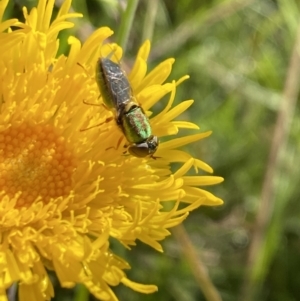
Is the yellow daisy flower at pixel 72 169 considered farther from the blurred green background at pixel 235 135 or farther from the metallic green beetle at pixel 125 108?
the blurred green background at pixel 235 135

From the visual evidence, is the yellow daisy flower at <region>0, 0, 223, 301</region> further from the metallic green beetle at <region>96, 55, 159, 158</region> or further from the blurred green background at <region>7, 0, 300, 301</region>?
the blurred green background at <region>7, 0, 300, 301</region>

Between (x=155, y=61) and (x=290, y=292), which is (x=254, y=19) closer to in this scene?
(x=155, y=61)

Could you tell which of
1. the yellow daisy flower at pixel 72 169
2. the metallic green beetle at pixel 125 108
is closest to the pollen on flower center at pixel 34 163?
the yellow daisy flower at pixel 72 169

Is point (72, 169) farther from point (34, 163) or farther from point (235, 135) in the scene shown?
point (235, 135)

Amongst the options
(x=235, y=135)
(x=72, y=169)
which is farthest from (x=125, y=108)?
(x=235, y=135)

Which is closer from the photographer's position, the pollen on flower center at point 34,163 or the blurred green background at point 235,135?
the pollen on flower center at point 34,163

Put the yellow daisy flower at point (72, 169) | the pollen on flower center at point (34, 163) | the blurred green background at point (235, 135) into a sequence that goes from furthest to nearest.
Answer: the blurred green background at point (235, 135)
the pollen on flower center at point (34, 163)
the yellow daisy flower at point (72, 169)
